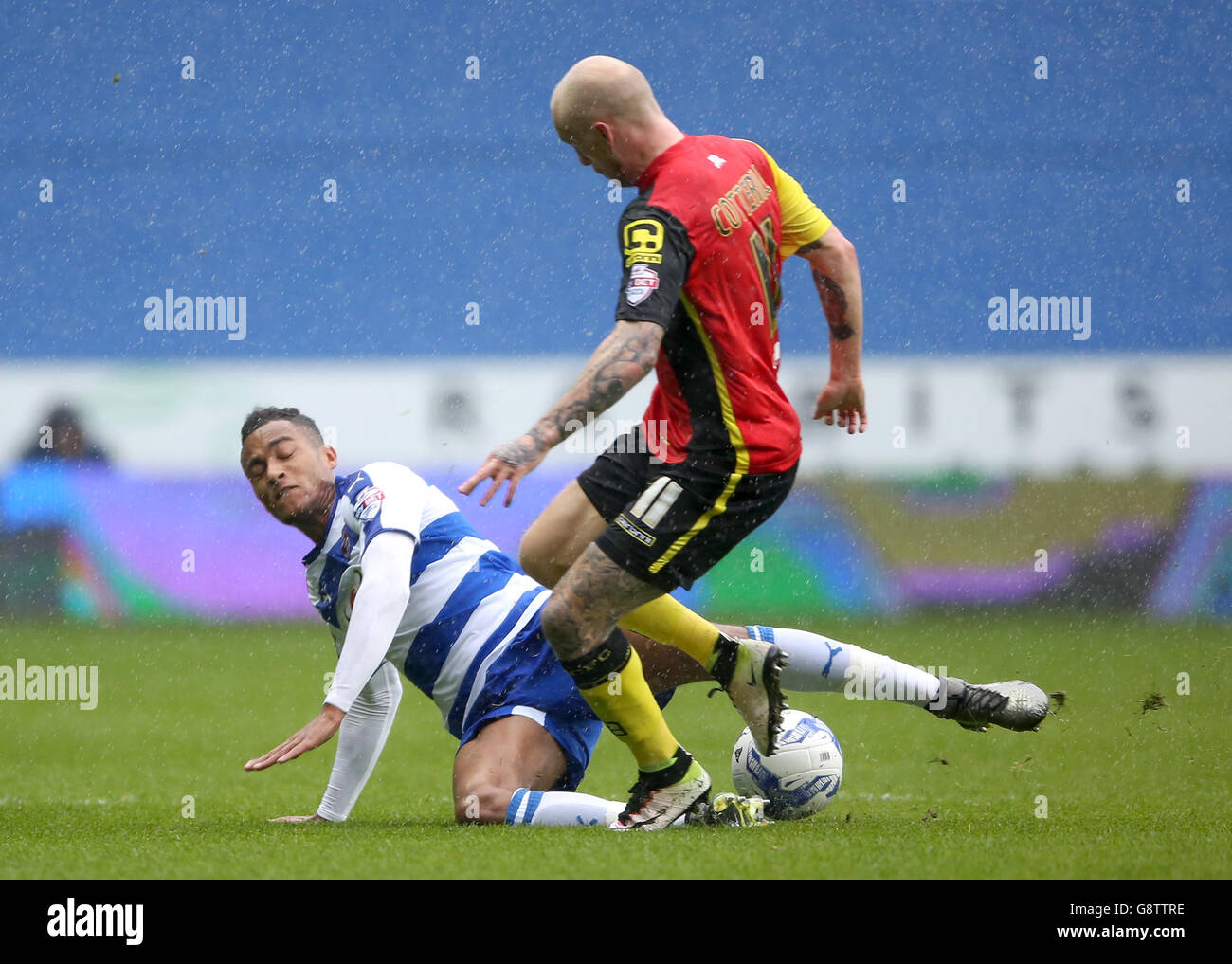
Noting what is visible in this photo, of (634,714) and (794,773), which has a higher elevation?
(634,714)

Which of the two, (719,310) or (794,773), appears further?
(794,773)

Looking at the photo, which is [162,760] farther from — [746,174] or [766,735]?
[746,174]

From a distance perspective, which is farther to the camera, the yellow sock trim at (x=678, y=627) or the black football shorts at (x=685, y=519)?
the yellow sock trim at (x=678, y=627)

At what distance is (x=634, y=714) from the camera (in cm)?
357

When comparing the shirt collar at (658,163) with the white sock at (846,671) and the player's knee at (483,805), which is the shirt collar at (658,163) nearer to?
the white sock at (846,671)

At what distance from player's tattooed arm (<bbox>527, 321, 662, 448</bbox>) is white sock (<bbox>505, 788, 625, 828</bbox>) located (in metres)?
1.17

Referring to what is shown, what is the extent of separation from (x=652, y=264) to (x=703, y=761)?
127 inches

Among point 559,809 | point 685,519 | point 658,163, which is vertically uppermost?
point 658,163

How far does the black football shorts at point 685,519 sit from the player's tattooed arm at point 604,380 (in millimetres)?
385

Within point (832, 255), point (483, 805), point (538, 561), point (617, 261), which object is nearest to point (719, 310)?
point (832, 255)

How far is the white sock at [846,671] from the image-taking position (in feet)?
12.8

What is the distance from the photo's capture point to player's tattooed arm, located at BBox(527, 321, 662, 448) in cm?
307

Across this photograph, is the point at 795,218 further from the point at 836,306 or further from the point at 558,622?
the point at 558,622

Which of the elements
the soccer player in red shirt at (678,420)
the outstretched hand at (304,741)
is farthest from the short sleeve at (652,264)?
the outstretched hand at (304,741)
